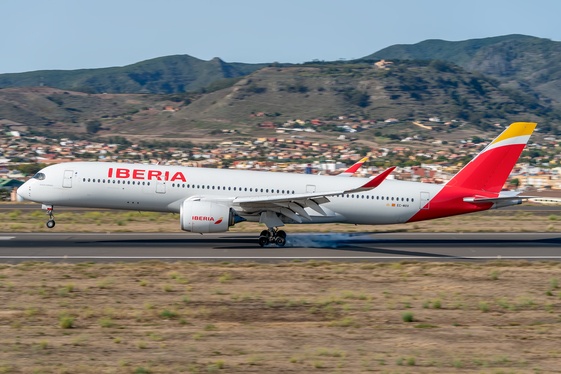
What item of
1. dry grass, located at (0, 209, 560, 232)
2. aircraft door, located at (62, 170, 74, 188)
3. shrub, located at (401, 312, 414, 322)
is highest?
aircraft door, located at (62, 170, 74, 188)

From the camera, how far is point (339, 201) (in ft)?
93.6

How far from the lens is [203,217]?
25.7 m

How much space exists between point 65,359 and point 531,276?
16501mm

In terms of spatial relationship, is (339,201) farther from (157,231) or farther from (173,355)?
(173,355)

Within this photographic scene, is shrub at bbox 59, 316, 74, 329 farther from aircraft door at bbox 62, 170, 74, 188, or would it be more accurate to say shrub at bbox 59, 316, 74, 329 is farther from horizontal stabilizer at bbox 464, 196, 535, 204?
horizontal stabilizer at bbox 464, 196, 535, 204

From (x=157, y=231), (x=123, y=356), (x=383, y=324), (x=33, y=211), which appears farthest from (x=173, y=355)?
(x=33, y=211)

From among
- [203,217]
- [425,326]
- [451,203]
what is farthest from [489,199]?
[425,326]

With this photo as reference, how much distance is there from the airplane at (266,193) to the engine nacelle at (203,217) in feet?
0.15

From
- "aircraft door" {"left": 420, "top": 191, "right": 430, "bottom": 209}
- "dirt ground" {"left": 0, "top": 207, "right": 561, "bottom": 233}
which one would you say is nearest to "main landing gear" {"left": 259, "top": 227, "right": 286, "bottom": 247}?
"dirt ground" {"left": 0, "top": 207, "right": 561, "bottom": 233}

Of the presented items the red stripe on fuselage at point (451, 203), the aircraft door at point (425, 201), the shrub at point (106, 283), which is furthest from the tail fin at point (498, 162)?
the shrub at point (106, 283)

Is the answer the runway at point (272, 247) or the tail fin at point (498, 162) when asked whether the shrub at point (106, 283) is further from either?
the tail fin at point (498, 162)

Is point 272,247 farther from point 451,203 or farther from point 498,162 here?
point 498,162

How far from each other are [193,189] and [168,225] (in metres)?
10.2

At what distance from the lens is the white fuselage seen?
27.7 meters
